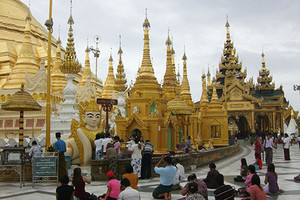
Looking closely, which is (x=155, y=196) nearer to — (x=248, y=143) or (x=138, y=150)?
(x=138, y=150)

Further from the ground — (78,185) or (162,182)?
(78,185)

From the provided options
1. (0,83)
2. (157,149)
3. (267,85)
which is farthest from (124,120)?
(267,85)

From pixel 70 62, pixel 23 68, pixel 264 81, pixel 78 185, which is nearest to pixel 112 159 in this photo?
pixel 78 185

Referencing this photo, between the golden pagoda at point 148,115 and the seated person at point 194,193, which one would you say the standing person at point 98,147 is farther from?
the seated person at point 194,193

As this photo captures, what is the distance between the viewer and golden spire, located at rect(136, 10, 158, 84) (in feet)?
59.2

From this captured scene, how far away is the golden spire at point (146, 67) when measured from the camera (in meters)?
18.0

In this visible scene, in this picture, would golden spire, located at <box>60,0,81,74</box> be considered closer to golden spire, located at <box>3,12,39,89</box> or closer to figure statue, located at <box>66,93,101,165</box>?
figure statue, located at <box>66,93,101,165</box>

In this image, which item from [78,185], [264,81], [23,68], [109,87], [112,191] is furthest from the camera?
[264,81]

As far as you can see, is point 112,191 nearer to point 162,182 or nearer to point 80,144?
point 162,182

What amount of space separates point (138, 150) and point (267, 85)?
45043mm

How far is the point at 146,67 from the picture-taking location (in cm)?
1836

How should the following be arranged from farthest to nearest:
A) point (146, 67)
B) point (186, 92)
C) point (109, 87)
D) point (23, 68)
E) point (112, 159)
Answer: point (109, 87) → point (23, 68) → point (186, 92) → point (146, 67) → point (112, 159)

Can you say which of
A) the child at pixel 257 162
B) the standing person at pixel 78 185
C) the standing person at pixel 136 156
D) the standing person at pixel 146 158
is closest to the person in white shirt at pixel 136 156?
the standing person at pixel 136 156

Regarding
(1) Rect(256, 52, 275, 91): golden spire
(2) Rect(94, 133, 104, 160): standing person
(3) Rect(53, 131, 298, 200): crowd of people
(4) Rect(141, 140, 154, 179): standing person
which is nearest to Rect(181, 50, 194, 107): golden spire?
(2) Rect(94, 133, 104, 160): standing person
